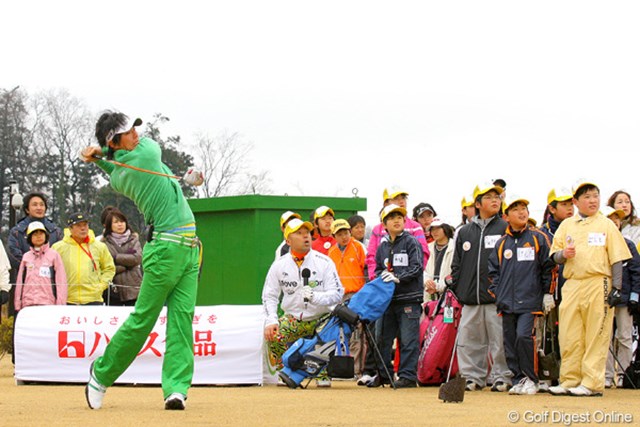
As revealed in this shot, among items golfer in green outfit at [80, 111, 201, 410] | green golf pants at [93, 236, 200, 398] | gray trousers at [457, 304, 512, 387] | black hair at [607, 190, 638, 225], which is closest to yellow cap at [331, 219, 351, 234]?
gray trousers at [457, 304, 512, 387]

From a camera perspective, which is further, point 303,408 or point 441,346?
point 441,346

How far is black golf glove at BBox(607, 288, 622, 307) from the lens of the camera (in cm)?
1135

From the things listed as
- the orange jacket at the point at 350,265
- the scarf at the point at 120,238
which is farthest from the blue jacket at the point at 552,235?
the scarf at the point at 120,238

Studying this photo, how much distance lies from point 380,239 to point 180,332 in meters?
5.18

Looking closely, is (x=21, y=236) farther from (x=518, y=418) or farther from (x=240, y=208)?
(x=518, y=418)

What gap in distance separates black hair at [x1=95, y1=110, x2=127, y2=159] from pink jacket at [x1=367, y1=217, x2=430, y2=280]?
5.06 m

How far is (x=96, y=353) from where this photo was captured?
43.9 feet

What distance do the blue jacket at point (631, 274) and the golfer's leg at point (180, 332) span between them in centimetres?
508

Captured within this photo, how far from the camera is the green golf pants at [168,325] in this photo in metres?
9.16

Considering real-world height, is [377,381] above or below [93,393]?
Answer: below

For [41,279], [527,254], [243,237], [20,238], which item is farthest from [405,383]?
[243,237]

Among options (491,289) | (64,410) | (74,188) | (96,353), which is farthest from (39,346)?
(74,188)

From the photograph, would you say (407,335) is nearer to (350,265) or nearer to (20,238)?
(350,265)

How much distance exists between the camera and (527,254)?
39.2 ft
